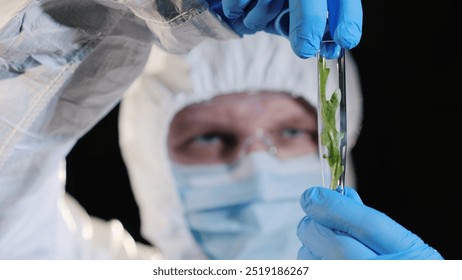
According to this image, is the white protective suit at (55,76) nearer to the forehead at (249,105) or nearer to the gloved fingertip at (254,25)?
the gloved fingertip at (254,25)

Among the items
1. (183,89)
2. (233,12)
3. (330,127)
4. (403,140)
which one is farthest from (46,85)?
(403,140)

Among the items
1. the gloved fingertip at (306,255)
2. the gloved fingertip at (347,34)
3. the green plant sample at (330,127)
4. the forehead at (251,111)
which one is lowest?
the forehead at (251,111)

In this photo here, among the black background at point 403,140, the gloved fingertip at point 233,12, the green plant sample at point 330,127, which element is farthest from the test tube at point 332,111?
the black background at point 403,140

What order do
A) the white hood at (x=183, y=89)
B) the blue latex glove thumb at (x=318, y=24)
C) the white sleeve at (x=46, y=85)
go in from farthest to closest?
the white hood at (x=183, y=89), the white sleeve at (x=46, y=85), the blue latex glove thumb at (x=318, y=24)

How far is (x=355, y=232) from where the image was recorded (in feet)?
2.84

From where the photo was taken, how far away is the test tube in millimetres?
858

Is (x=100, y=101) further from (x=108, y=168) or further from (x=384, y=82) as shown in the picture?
(x=384, y=82)

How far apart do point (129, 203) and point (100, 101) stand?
1150 millimetres

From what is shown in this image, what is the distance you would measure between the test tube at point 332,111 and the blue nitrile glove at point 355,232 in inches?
1.7

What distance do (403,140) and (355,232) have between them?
136 centimetres

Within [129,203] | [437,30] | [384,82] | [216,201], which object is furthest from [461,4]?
[129,203]

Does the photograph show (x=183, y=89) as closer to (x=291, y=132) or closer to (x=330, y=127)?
(x=291, y=132)

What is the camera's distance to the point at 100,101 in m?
1.09

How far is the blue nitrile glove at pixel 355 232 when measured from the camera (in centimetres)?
Answer: 86
